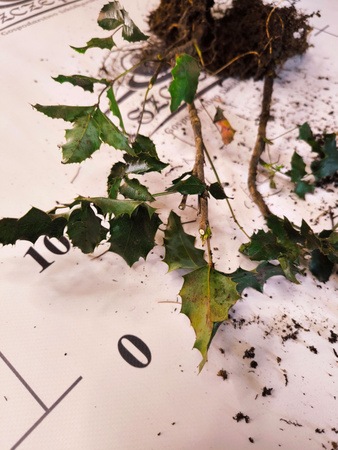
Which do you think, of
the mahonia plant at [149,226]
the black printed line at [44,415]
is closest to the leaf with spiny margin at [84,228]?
the mahonia plant at [149,226]

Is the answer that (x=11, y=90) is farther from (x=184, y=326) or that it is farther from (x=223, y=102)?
(x=184, y=326)

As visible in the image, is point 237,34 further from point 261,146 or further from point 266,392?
point 266,392

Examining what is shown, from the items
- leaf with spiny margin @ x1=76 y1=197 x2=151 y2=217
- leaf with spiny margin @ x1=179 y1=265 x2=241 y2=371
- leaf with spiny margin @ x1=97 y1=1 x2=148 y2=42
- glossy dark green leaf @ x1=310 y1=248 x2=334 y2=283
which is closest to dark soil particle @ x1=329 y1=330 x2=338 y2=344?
glossy dark green leaf @ x1=310 y1=248 x2=334 y2=283

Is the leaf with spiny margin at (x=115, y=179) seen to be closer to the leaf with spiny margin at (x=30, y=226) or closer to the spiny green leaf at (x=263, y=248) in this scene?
the leaf with spiny margin at (x=30, y=226)

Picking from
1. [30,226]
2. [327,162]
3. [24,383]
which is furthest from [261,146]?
[24,383]

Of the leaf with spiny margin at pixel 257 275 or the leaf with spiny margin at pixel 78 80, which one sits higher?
the leaf with spiny margin at pixel 78 80
